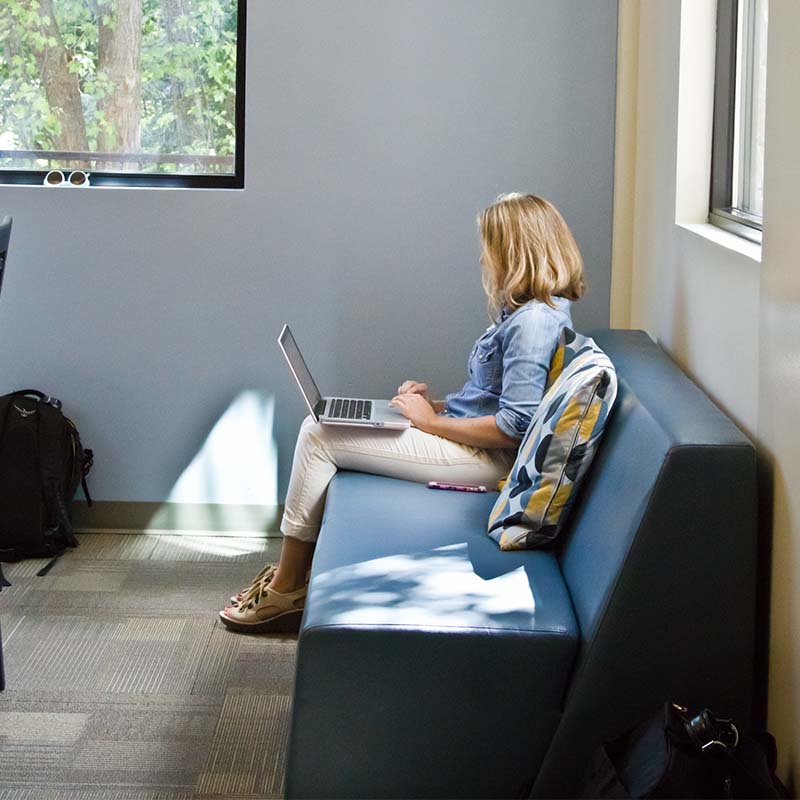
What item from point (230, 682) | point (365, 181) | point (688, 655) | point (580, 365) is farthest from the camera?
point (365, 181)

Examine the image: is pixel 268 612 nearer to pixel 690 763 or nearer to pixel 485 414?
pixel 485 414

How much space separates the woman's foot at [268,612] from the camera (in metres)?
3.19

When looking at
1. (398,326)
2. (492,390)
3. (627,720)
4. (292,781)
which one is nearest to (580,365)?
(492,390)

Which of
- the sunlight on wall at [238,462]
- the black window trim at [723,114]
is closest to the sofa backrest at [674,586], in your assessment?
the black window trim at [723,114]

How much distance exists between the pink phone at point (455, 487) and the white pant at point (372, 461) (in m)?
0.01

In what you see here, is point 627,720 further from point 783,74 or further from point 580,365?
point 783,74

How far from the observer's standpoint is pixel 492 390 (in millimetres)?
3104

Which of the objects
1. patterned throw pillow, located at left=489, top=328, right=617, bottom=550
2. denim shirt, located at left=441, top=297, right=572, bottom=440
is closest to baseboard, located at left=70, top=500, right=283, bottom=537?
denim shirt, located at left=441, top=297, right=572, bottom=440

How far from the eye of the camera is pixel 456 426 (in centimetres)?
306

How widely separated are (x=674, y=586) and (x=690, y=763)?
34 cm

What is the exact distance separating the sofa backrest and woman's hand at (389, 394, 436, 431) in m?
1.01

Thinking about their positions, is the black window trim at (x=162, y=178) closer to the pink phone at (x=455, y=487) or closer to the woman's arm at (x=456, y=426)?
the woman's arm at (x=456, y=426)

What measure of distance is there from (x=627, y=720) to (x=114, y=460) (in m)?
2.31

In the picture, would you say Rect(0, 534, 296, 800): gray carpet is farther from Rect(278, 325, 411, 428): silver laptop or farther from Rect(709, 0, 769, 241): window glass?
Rect(709, 0, 769, 241): window glass
